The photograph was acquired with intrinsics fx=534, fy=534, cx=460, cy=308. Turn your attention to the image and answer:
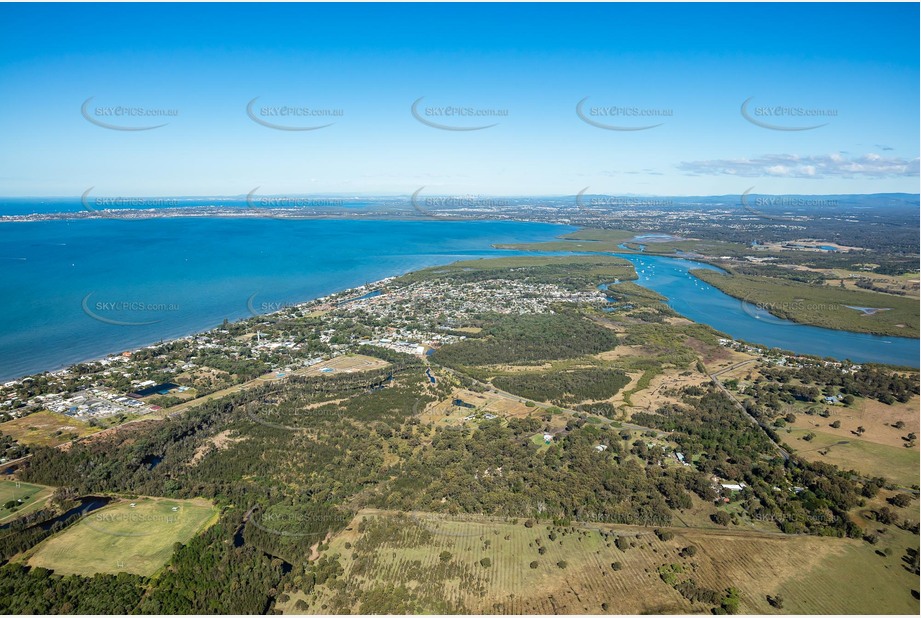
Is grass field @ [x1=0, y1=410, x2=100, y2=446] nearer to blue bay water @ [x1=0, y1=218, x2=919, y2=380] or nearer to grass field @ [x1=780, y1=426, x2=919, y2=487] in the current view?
blue bay water @ [x1=0, y1=218, x2=919, y2=380]

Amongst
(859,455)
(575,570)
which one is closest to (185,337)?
(575,570)

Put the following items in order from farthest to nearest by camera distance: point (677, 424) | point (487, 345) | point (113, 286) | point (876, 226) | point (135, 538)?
point (876, 226), point (113, 286), point (487, 345), point (677, 424), point (135, 538)

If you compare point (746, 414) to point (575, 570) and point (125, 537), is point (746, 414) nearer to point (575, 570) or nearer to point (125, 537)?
point (575, 570)

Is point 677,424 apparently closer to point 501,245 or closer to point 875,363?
point 875,363

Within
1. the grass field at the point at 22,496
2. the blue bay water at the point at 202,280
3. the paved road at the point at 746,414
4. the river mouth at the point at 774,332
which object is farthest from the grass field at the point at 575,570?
the blue bay water at the point at 202,280

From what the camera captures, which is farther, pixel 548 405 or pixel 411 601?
pixel 548 405

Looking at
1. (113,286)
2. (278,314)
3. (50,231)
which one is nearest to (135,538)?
(278,314)

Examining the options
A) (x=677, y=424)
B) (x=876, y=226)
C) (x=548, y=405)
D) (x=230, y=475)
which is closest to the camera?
(x=230, y=475)
